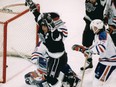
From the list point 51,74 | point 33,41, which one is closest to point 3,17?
point 33,41

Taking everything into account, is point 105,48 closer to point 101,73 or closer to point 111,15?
point 101,73

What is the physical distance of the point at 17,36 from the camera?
4395mm

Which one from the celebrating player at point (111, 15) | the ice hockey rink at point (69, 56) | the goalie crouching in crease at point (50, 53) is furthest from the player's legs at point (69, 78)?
the celebrating player at point (111, 15)

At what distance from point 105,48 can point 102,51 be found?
3 centimetres

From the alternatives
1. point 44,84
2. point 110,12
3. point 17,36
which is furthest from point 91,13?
point 17,36

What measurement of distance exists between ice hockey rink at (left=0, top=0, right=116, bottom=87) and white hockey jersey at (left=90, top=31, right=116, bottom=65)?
0.37 metres

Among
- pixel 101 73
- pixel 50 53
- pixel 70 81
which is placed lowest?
pixel 70 81

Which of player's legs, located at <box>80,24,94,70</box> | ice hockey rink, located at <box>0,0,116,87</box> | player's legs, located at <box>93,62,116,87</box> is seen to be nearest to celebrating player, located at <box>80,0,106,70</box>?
player's legs, located at <box>80,24,94,70</box>

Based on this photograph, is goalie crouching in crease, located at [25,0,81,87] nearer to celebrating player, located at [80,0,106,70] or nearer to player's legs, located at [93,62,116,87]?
player's legs, located at [93,62,116,87]

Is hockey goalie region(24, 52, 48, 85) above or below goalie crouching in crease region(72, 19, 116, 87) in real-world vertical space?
below

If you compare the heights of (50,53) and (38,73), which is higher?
(50,53)

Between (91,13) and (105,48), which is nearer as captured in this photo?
(105,48)

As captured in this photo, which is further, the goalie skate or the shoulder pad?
the goalie skate

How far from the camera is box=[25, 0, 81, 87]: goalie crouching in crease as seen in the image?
3199mm
